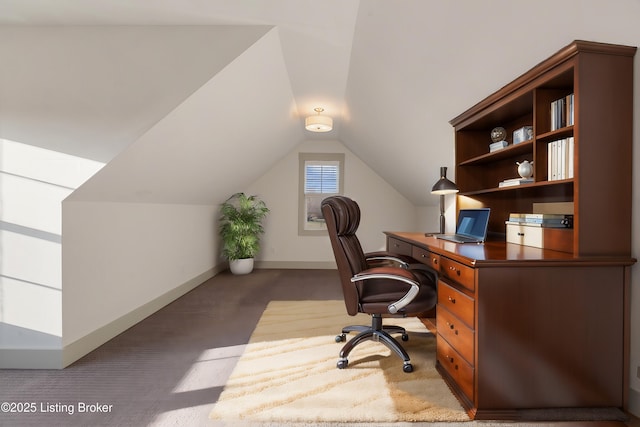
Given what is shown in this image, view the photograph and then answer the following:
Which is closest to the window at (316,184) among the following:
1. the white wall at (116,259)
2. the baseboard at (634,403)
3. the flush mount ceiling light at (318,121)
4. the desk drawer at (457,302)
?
the flush mount ceiling light at (318,121)

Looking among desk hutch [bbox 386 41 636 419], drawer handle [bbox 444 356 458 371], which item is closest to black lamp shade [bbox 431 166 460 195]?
desk hutch [bbox 386 41 636 419]

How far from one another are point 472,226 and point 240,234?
379 cm

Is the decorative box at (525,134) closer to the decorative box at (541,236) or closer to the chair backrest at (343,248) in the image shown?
the decorative box at (541,236)

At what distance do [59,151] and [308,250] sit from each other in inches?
171

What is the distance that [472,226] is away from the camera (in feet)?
8.95

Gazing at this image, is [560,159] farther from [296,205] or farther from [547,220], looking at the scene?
[296,205]

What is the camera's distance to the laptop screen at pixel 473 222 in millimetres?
2514

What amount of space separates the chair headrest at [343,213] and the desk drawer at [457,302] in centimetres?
75

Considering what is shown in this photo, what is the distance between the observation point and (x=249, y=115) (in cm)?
351

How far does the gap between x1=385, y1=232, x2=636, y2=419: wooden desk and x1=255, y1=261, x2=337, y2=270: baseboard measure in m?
4.47

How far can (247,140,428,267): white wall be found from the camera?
6051 mm

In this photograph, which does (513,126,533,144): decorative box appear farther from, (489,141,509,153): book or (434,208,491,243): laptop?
(434,208,491,243): laptop

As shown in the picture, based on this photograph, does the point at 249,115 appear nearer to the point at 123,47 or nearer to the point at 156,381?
the point at 123,47

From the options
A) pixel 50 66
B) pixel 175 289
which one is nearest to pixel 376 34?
pixel 50 66
